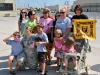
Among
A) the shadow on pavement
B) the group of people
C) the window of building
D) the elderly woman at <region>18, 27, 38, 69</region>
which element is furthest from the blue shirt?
the window of building

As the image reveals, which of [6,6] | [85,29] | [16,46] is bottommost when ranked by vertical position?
[16,46]

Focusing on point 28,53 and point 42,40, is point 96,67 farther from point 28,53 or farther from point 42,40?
point 28,53

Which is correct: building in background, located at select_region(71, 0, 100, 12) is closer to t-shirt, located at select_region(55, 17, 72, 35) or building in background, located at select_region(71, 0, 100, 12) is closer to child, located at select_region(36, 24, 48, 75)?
t-shirt, located at select_region(55, 17, 72, 35)

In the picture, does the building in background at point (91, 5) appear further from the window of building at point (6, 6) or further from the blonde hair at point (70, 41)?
the blonde hair at point (70, 41)

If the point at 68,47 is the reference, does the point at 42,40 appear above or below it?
above

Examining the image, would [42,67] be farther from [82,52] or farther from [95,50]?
[95,50]

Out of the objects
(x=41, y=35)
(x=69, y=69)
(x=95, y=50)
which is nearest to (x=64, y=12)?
(x=41, y=35)

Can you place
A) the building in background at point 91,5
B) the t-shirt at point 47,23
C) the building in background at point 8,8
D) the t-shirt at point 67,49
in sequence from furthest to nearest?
1. the building in background at point 91,5
2. the building in background at point 8,8
3. the t-shirt at point 47,23
4. the t-shirt at point 67,49

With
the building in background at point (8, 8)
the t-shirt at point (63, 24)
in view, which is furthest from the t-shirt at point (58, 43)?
the building in background at point (8, 8)

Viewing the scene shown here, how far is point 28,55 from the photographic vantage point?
5863mm

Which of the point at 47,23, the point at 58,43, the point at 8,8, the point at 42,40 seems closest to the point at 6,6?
the point at 8,8

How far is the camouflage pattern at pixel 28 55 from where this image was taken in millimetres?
5750

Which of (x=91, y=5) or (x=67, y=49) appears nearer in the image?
(x=67, y=49)

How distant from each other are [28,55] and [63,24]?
125 centimetres
